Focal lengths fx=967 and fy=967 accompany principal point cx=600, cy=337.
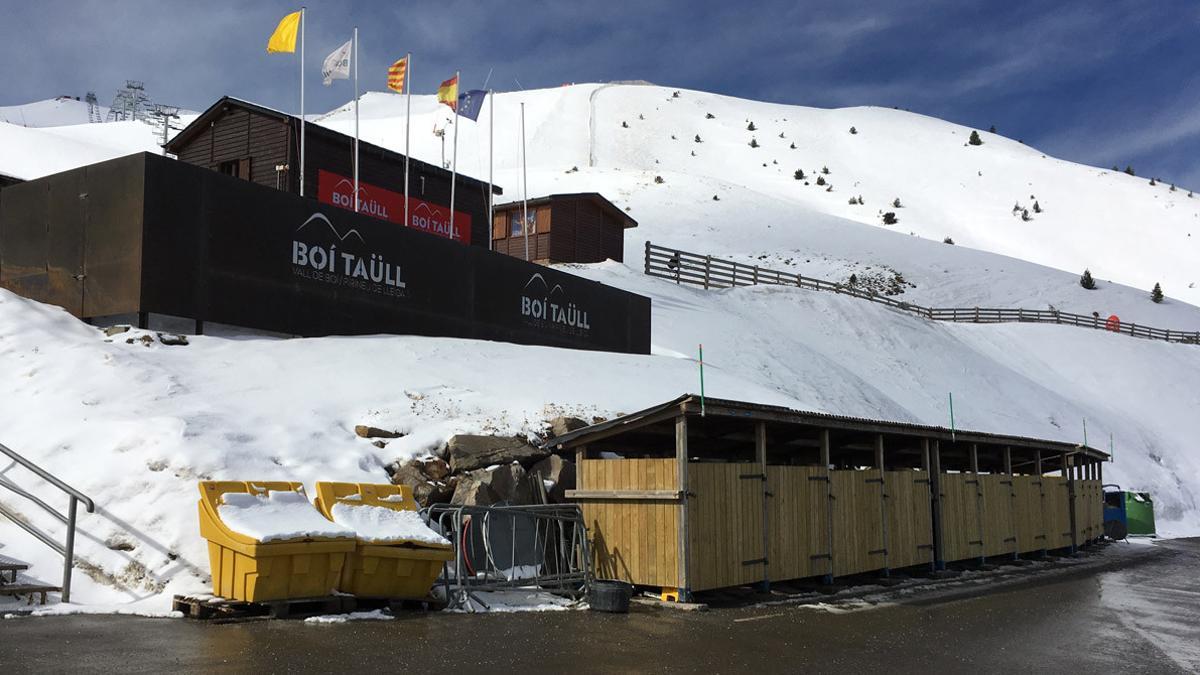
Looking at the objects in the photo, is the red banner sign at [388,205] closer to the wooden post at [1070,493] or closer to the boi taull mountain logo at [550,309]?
the boi taull mountain logo at [550,309]

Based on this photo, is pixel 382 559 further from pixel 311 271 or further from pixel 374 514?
pixel 311 271

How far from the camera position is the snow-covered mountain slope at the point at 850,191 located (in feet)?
203

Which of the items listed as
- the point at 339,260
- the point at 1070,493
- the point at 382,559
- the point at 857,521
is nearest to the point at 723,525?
the point at 857,521

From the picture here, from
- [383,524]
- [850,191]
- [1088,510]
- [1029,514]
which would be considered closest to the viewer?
[383,524]

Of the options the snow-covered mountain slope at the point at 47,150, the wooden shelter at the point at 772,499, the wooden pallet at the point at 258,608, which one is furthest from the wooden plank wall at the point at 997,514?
the snow-covered mountain slope at the point at 47,150

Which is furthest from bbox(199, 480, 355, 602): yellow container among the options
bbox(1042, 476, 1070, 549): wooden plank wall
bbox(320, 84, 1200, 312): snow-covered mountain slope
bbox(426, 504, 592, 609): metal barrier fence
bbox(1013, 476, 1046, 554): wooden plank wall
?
bbox(320, 84, 1200, 312): snow-covered mountain slope

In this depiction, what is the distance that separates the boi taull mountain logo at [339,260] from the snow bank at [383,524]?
9.12m

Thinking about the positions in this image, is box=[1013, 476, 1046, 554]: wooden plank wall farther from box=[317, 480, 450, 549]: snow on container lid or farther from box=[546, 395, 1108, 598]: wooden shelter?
box=[317, 480, 450, 549]: snow on container lid

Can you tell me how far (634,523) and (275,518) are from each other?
493 centimetres

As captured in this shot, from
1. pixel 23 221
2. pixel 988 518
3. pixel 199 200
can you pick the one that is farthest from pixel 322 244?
pixel 988 518

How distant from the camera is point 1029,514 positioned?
21.7m

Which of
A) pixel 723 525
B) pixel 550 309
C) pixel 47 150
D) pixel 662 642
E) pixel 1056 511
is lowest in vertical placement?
pixel 662 642

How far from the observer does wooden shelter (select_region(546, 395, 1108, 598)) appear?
41.8ft

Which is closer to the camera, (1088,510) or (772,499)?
(772,499)
